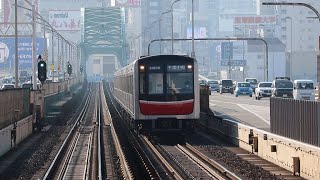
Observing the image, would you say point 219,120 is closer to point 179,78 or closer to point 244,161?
point 179,78

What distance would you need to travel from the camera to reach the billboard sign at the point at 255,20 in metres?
174

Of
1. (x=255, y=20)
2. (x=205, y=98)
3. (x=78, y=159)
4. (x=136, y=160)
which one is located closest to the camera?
(x=136, y=160)

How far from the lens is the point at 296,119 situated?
20891mm

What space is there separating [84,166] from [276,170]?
6099 mm

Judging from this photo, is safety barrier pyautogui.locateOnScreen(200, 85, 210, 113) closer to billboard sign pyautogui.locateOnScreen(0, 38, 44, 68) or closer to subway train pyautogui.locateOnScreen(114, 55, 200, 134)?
subway train pyautogui.locateOnScreen(114, 55, 200, 134)

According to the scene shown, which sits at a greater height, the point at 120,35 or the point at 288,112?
the point at 120,35

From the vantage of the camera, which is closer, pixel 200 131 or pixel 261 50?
pixel 200 131

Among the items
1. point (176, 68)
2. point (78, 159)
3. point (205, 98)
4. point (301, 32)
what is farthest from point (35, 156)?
point (301, 32)

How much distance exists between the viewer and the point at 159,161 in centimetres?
2380

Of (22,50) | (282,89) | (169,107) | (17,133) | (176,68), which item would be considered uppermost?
(22,50)

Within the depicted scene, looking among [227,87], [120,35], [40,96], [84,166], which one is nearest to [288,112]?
[84,166]

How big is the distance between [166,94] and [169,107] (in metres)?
0.53

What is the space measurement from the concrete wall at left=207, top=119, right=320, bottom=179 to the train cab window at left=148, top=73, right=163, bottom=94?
10.7 ft

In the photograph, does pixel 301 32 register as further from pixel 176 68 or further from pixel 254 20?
pixel 176 68
